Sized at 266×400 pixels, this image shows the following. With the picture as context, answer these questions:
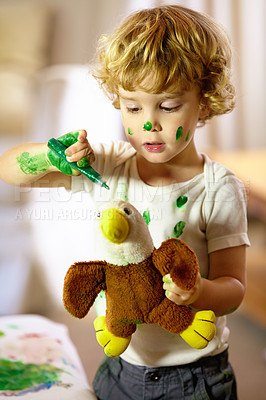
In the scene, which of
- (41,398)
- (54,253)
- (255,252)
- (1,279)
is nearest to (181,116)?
(41,398)

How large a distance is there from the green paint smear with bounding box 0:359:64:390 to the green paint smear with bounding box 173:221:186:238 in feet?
1.07

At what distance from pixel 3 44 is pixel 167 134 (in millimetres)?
2112

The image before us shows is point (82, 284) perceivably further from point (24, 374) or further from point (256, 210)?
point (256, 210)

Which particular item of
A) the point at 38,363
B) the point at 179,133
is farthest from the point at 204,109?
the point at 38,363

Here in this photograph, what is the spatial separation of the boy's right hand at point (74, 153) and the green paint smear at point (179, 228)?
14cm

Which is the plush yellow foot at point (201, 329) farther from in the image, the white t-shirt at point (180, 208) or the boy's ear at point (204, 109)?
the boy's ear at point (204, 109)

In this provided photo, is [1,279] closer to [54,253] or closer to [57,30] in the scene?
[54,253]

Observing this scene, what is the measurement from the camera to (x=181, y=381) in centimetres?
77

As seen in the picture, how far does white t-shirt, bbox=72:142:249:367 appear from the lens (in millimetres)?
717

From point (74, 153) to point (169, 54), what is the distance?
169mm

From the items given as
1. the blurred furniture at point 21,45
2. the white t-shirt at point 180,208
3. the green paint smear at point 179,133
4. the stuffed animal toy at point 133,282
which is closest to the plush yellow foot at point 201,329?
the stuffed animal toy at point 133,282

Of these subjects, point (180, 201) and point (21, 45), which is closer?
point (180, 201)

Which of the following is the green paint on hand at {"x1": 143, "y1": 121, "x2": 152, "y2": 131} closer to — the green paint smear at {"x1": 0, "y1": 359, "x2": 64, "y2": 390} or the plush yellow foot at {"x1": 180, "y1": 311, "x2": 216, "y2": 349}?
the plush yellow foot at {"x1": 180, "y1": 311, "x2": 216, "y2": 349}

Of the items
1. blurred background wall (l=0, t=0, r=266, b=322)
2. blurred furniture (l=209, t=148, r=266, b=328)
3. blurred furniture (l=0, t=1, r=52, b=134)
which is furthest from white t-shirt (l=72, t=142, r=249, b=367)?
blurred furniture (l=0, t=1, r=52, b=134)
